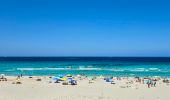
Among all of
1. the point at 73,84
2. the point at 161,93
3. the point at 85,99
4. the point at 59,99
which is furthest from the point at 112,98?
the point at 73,84

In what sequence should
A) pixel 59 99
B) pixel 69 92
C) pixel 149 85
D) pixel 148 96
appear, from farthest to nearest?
pixel 149 85, pixel 69 92, pixel 148 96, pixel 59 99

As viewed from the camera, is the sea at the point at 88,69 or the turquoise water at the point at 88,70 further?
the turquoise water at the point at 88,70

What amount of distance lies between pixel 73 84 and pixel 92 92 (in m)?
5.00

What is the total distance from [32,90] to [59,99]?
435cm

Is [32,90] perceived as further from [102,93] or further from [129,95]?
[129,95]

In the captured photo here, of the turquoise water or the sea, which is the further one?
the turquoise water

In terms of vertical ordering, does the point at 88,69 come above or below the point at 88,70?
above

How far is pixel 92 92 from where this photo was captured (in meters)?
22.2

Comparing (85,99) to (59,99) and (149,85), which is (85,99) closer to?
(59,99)

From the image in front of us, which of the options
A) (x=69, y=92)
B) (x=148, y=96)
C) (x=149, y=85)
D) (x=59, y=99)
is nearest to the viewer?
(x=59, y=99)

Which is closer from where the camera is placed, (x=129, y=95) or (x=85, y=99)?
(x=85, y=99)

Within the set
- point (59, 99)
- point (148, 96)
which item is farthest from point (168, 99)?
point (59, 99)

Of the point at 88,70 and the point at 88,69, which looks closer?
the point at 88,70

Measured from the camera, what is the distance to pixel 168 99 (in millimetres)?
19609
